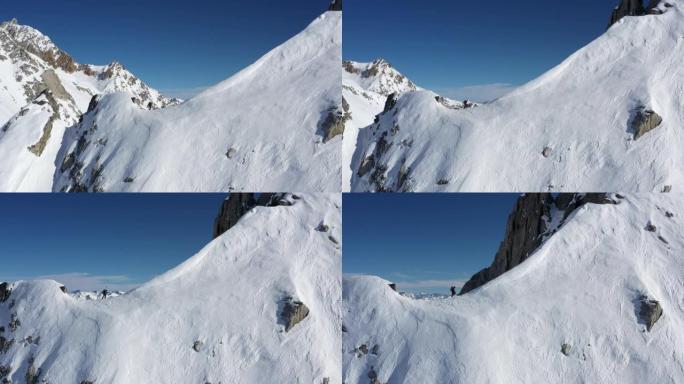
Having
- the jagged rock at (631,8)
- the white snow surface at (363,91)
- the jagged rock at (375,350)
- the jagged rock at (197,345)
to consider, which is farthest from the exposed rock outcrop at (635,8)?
the jagged rock at (197,345)

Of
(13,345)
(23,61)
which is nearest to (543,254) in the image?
(13,345)

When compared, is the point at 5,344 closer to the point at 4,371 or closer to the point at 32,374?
the point at 4,371

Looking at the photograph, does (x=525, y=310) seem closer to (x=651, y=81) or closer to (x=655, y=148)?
(x=655, y=148)

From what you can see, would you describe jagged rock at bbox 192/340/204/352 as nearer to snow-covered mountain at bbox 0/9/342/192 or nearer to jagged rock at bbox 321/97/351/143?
snow-covered mountain at bbox 0/9/342/192

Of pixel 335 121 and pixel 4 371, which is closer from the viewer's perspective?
pixel 4 371

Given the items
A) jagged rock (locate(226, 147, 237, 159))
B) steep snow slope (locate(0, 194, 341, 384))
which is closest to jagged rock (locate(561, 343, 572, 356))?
steep snow slope (locate(0, 194, 341, 384))

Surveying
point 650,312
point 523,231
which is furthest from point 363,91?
point 650,312
